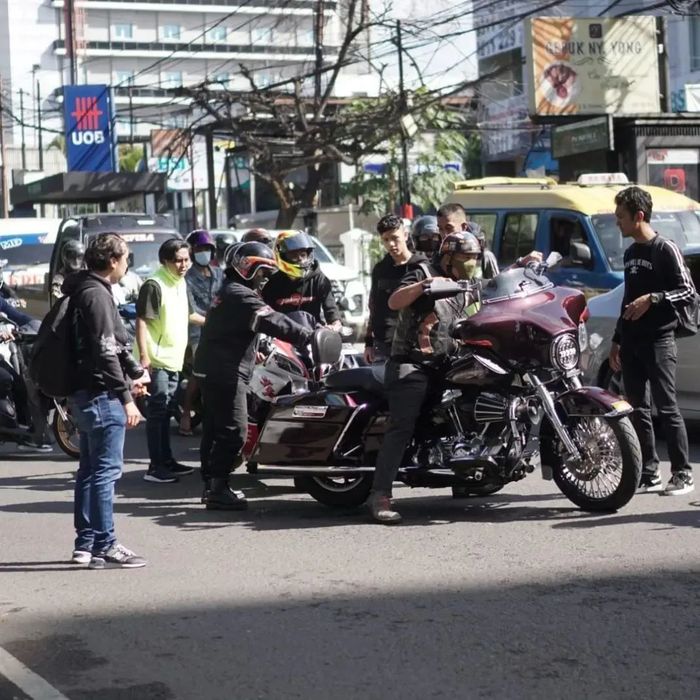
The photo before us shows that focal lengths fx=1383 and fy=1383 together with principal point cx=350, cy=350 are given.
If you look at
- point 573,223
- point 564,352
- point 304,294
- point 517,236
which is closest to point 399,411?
point 564,352

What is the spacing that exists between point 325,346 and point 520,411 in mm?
1367

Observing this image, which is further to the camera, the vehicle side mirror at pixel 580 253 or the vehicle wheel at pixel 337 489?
the vehicle side mirror at pixel 580 253

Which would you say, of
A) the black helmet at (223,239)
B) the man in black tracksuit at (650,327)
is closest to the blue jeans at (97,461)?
the man in black tracksuit at (650,327)

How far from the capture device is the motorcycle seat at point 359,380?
8.50 meters

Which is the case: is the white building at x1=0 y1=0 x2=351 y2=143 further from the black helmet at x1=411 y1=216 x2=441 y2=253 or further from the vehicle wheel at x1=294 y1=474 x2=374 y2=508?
the vehicle wheel at x1=294 y1=474 x2=374 y2=508

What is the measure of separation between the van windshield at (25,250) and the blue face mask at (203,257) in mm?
11965

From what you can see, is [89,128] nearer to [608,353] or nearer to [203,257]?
[203,257]

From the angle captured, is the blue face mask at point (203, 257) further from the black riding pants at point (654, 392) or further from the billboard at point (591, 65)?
the billboard at point (591, 65)

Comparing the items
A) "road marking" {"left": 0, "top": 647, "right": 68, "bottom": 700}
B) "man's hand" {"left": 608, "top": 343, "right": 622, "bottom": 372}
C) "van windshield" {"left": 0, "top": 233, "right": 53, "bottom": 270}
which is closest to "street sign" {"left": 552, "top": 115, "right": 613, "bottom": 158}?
"van windshield" {"left": 0, "top": 233, "right": 53, "bottom": 270}

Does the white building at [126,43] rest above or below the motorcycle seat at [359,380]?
above

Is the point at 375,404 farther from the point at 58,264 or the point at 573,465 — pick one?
the point at 58,264

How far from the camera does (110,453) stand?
7.12 metres

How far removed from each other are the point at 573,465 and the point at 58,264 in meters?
11.2

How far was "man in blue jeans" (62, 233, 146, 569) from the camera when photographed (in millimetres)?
7031
